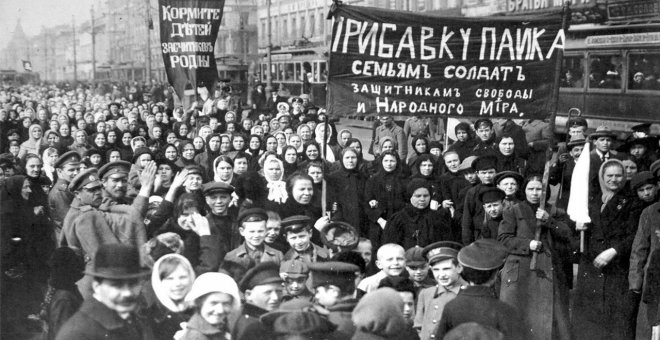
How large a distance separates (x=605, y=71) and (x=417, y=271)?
1238cm

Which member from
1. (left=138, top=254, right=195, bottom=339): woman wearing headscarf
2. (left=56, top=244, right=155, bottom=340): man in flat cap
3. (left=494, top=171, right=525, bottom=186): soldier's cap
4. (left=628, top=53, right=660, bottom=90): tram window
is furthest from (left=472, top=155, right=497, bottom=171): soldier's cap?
(left=628, top=53, right=660, bottom=90): tram window

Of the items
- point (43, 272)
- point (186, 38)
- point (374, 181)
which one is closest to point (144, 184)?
point (43, 272)

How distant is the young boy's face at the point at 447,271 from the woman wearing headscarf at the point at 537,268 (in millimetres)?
814

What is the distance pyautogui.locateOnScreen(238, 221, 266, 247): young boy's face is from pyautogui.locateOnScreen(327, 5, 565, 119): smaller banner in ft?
5.21

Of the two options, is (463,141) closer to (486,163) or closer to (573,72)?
(486,163)

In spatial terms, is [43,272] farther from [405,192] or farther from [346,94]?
[405,192]

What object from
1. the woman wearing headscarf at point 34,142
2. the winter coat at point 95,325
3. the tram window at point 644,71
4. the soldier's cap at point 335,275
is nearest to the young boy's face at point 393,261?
the soldier's cap at point 335,275

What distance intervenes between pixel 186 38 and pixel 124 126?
2913 millimetres

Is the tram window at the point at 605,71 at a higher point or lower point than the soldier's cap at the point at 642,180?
higher

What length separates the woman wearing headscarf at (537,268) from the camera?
534 centimetres

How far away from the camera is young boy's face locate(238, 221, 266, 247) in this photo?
5141 mm

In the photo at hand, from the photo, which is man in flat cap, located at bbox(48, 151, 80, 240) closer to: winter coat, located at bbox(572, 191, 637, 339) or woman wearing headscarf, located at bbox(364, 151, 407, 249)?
woman wearing headscarf, located at bbox(364, 151, 407, 249)

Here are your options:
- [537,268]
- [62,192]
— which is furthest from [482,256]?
[62,192]

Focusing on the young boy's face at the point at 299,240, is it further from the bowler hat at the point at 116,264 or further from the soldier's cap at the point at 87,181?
the bowler hat at the point at 116,264
